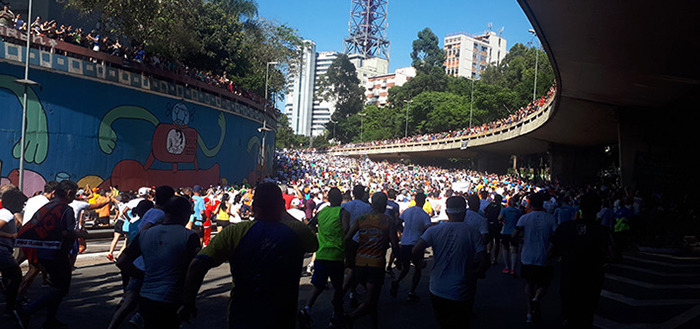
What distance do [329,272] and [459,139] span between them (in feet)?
155

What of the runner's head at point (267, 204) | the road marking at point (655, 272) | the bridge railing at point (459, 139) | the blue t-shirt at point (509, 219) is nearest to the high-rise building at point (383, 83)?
the bridge railing at point (459, 139)

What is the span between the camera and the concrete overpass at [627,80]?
12.0 m

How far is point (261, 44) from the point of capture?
47.0 metres

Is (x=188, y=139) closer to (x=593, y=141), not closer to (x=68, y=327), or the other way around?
(x=68, y=327)

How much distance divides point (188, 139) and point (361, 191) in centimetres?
1922

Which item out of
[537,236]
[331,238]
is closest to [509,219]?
[537,236]

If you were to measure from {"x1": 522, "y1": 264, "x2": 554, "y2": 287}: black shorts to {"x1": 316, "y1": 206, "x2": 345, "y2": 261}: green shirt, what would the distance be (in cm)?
248

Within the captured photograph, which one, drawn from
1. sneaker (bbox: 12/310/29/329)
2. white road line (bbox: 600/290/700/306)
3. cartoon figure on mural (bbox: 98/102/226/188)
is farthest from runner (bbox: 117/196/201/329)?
cartoon figure on mural (bbox: 98/102/226/188)

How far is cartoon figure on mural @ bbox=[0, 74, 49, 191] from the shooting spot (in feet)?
58.4

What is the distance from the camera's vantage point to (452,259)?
4867 millimetres

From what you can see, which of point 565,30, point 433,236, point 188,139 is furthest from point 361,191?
point 188,139

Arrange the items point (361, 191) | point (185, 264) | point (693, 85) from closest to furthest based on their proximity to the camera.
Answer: point (185, 264) < point (361, 191) < point (693, 85)

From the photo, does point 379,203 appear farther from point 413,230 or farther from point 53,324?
point 53,324

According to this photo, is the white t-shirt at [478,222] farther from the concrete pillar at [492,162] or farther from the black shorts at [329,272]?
the concrete pillar at [492,162]
